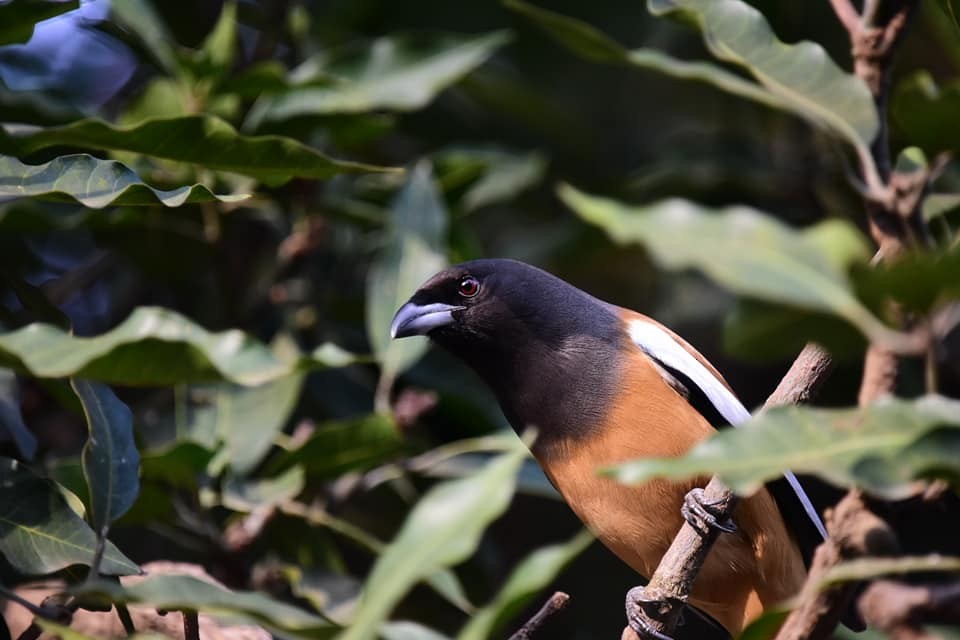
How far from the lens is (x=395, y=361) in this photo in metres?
4.54

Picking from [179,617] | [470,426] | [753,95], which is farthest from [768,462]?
[470,426]

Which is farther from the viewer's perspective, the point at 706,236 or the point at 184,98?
the point at 184,98

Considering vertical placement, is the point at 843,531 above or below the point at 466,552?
below

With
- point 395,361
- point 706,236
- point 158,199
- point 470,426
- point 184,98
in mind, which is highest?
point 706,236

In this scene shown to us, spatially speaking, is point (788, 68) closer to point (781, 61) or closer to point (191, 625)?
point (781, 61)

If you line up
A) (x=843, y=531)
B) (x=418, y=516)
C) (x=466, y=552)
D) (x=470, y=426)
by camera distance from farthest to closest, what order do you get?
(x=470, y=426) → (x=843, y=531) → (x=418, y=516) → (x=466, y=552)

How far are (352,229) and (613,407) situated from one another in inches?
84.1

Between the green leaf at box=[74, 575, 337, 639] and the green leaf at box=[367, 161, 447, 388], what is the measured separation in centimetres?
244

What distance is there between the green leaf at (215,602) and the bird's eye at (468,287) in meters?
2.32

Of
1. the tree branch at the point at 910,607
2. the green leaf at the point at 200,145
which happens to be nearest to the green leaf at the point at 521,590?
the tree branch at the point at 910,607

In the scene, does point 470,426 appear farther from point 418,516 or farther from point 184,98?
point 418,516

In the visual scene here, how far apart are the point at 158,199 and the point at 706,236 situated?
4.58 feet

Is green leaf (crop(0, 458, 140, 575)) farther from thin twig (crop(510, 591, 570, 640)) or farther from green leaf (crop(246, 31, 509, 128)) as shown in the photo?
green leaf (crop(246, 31, 509, 128))

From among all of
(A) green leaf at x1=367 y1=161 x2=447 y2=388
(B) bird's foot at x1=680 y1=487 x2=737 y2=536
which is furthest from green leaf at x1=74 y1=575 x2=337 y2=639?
(A) green leaf at x1=367 y1=161 x2=447 y2=388
